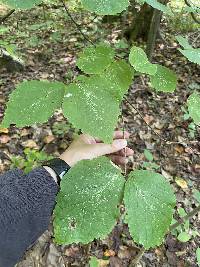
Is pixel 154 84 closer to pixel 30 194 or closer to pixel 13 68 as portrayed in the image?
pixel 30 194

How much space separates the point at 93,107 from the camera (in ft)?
2.52

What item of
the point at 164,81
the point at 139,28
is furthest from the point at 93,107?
the point at 139,28

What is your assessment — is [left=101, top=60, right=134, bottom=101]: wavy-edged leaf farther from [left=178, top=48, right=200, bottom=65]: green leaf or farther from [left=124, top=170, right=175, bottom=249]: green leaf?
[left=124, top=170, right=175, bottom=249]: green leaf

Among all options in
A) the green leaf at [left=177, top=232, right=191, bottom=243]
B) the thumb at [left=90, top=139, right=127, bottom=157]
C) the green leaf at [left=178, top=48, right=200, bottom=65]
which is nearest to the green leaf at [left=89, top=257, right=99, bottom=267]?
the green leaf at [left=177, top=232, right=191, bottom=243]

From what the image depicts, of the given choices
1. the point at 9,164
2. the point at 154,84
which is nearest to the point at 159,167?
the point at 9,164

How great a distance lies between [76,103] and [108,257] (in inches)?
78.1

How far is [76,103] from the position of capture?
30.2 inches

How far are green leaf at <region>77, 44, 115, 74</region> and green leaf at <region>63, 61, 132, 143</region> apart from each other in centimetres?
11

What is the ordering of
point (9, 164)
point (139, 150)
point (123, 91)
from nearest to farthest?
point (123, 91) → point (9, 164) → point (139, 150)

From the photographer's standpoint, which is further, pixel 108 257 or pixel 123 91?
pixel 108 257

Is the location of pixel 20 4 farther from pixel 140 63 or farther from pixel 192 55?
pixel 192 55

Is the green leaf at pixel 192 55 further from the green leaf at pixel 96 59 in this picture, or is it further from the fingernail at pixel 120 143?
the fingernail at pixel 120 143

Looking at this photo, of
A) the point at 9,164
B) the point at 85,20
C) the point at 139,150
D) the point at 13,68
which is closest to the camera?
the point at 9,164

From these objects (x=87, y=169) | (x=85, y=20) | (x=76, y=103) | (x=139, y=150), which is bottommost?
(x=85, y=20)
